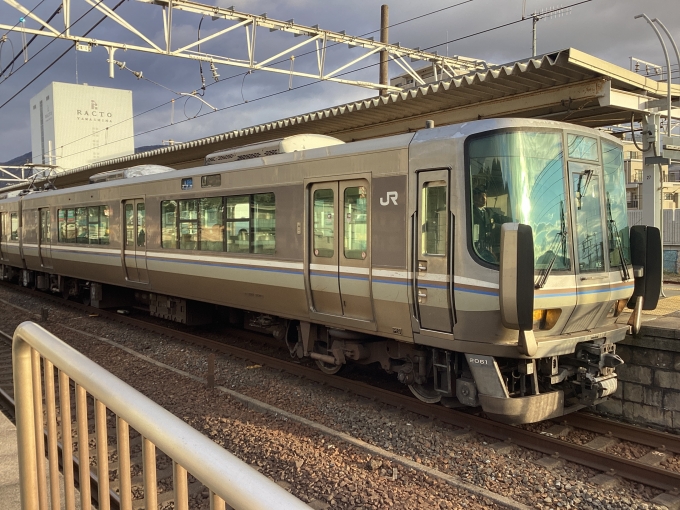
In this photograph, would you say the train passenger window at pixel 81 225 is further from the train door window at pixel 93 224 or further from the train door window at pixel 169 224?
the train door window at pixel 169 224

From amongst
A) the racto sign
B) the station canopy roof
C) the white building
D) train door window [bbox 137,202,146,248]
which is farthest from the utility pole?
the racto sign

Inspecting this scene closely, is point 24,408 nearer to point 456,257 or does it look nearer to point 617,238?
point 456,257

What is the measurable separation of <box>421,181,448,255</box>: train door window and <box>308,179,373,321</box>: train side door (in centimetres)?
87

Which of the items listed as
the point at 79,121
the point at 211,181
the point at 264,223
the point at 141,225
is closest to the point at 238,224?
the point at 264,223

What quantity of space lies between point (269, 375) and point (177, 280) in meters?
3.22

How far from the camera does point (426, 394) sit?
6.90m

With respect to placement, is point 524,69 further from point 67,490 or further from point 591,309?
point 67,490

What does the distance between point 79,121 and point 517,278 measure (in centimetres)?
7489

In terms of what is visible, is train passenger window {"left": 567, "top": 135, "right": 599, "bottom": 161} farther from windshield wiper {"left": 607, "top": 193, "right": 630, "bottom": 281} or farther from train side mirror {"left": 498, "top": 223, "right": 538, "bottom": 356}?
train side mirror {"left": 498, "top": 223, "right": 538, "bottom": 356}

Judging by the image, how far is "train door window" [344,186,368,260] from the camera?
696cm

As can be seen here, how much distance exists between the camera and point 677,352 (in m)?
6.66

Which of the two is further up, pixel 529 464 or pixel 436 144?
pixel 436 144

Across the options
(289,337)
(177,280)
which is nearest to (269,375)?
(289,337)

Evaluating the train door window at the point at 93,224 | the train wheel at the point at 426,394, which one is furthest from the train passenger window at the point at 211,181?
the train door window at the point at 93,224
